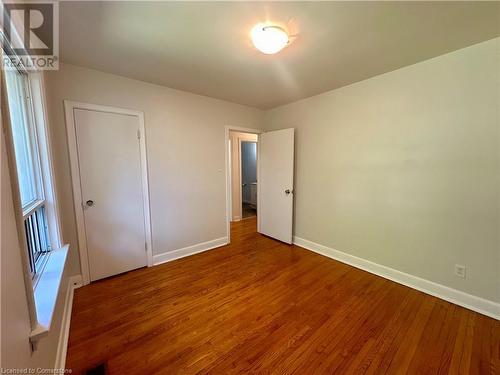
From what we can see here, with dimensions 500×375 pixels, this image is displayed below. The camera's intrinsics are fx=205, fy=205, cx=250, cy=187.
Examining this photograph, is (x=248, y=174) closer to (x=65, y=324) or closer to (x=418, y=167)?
(x=418, y=167)

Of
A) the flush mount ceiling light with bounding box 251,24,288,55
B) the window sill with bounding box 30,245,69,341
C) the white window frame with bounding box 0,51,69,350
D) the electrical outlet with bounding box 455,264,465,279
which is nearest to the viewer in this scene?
the window sill with bounding box 30,245,69,341

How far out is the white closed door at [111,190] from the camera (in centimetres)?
222

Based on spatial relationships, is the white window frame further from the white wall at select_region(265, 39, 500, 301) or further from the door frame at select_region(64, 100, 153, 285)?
the white wall at select_region(265, 39, 500, 301)

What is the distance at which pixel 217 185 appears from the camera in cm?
331

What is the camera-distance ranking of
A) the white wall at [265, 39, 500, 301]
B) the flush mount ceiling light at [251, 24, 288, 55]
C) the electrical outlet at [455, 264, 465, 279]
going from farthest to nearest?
the electrical outlet at [455, 264, 465, 279] < the white wall at [265, 39, 500, 301] < the flush mount ceiling light at [251, 24, 288, 55]

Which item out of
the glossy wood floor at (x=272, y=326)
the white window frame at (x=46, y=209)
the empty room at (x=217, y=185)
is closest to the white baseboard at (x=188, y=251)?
the empty room at (x=217, y=185)

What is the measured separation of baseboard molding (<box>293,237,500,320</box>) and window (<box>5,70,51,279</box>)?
3.14m

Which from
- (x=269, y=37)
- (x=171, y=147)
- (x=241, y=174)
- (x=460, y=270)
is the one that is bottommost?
(x=460, y=270)

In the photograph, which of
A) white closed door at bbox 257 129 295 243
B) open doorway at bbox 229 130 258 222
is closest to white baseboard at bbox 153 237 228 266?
white closed door at bbox 257 129 295 243

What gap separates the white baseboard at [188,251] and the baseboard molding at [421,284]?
1550 mm

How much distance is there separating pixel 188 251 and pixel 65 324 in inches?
60.4

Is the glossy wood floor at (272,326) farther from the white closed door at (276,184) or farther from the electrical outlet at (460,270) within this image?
the white closed door at (276,184)

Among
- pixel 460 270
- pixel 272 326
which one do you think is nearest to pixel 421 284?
Result: pixel 460 270

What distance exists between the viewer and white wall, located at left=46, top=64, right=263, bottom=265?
2.10 metres
